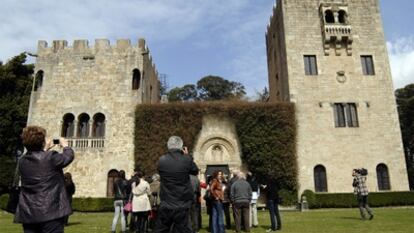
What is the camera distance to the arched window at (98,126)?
2459 centimetres

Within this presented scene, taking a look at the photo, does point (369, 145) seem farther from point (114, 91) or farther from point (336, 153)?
point (114, 91)

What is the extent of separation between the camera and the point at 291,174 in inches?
900

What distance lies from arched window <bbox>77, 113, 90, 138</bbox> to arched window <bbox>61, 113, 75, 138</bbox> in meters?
0.46

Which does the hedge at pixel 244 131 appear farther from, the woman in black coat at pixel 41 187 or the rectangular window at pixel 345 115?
the woman in black coat at pixel 41 187

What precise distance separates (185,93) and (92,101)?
3514 centimetres

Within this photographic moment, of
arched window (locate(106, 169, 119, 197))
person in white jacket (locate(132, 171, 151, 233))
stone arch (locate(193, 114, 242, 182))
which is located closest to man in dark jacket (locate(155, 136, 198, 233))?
person in white jacket (locate(132, 171, 151, 233))

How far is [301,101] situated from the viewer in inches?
977

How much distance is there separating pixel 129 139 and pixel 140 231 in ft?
48.1

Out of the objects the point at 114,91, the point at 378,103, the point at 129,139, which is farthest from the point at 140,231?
the point at 378,103

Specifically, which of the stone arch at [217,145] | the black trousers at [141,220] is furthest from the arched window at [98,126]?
the black trousers at [141,220]

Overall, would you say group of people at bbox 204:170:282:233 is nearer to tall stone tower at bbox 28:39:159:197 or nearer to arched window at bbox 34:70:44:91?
tall stone tower at bbox 28:39:159:197

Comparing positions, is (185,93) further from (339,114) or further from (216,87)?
(339,114)

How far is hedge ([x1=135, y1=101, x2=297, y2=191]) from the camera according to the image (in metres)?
23.1

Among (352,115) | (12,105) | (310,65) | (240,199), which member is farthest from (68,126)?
(352,115)
